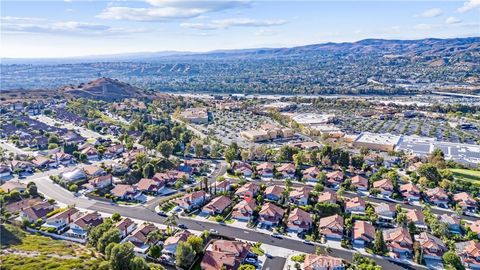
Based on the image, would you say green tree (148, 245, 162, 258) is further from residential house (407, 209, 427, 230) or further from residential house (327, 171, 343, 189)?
residential house (327, 171, 343, 189)

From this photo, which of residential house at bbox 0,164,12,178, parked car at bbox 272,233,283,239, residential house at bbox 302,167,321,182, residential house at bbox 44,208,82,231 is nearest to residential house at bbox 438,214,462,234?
residential house at bbox 302,167,321,182

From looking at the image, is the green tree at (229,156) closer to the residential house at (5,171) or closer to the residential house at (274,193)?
the residential house at (274,193)

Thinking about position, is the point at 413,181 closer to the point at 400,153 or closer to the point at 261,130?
the point at 400,153

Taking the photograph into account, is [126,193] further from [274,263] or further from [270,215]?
[274,263]

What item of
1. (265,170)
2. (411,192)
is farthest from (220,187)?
(411,192)

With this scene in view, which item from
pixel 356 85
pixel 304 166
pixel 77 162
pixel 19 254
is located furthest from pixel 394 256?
pixel 356 85
